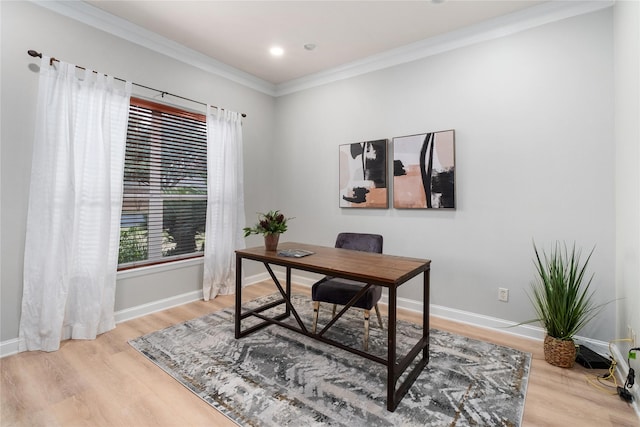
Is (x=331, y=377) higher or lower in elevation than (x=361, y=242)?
lower

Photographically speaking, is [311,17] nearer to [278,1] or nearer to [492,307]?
[278,1]

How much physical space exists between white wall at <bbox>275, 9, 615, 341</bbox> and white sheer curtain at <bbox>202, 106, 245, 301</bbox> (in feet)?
4.60

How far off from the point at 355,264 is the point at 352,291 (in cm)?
40

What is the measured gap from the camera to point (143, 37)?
9.56 ft

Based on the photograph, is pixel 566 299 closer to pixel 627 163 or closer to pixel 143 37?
pixel 627 163

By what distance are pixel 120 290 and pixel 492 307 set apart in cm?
354

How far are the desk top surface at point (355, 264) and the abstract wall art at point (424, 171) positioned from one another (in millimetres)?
1024

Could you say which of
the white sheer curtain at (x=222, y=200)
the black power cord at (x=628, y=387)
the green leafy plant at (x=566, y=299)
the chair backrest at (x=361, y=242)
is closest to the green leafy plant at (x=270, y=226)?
the chair backrest at (x=361, y=242)

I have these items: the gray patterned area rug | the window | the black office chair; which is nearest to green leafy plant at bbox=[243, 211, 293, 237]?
the black office chair

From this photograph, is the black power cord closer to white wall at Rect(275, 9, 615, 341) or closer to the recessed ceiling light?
white wall at Rect(275, 9, 615, 341)

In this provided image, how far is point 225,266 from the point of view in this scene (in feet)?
11.9

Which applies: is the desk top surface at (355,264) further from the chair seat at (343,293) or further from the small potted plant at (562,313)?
the small potted plant at (562,313)

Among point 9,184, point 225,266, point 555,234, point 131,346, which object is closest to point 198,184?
point 225,266

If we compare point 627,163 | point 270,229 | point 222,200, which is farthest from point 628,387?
point 222,200
